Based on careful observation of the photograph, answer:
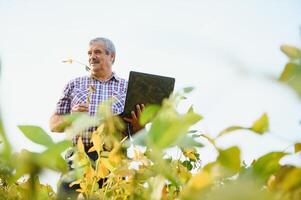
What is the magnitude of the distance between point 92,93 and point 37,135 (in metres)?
2.10

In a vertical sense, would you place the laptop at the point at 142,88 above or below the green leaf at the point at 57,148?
below

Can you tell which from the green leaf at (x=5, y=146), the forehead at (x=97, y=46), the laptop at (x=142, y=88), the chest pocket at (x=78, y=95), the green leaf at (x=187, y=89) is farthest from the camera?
the forehead at (x=97, y=46)

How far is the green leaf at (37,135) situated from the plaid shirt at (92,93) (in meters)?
1.87

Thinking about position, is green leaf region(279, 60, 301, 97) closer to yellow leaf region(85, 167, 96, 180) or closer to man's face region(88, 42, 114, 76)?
yellow leaf region(85, 167, 96, 180)

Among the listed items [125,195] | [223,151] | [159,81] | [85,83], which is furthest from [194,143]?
[85,83]

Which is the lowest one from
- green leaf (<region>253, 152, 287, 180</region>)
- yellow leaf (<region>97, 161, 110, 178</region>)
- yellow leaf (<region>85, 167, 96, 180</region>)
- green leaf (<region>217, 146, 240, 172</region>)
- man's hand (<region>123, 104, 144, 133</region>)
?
man's hand (<region>123, 104, 144, 133</region>)

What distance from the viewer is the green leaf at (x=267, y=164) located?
0.30m

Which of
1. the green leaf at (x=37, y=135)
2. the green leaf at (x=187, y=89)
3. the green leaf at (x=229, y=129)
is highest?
the green leaf at (x=187, y=89)

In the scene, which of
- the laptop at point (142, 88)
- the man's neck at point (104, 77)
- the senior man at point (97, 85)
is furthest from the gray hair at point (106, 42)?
the laptop at point (142, 88)

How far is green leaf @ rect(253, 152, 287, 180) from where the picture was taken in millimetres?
303

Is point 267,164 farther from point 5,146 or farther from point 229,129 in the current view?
point 5,146

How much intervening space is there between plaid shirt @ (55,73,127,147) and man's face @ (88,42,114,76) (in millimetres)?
56

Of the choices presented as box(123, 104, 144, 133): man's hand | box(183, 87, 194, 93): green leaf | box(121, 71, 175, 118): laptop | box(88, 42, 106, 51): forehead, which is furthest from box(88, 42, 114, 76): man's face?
box(183, 87, 194, 93): green leaf

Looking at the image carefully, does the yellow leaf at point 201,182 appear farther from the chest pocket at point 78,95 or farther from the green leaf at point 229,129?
the chest pocket at point 78,95
